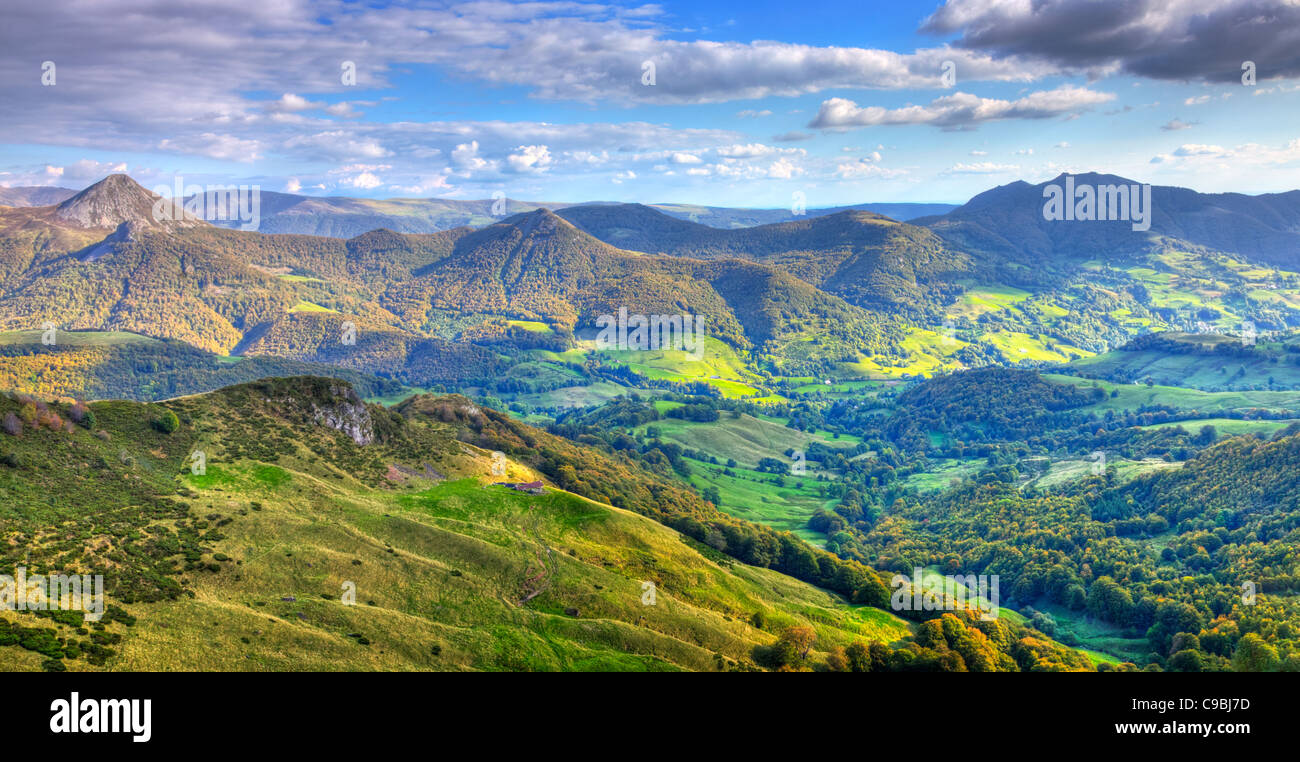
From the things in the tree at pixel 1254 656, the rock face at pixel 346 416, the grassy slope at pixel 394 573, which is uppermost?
the rock face at pixel 346 416

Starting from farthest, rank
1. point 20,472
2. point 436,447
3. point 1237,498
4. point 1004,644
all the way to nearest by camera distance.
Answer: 1. point 1237,498
2. point 436,447
3. point 1004,644
4. point 20,472

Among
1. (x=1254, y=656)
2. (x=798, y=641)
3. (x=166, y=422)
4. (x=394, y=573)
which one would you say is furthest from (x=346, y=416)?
(x=1254, y=656)

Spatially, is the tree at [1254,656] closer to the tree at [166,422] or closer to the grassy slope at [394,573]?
the grassy slope at [394,573]

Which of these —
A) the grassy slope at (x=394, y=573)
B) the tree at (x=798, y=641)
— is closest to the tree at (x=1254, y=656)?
the grassy slope at (x=394, y=573)

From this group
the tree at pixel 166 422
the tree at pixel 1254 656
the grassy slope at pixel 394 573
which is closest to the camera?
the grassy slope at pixel 394 573

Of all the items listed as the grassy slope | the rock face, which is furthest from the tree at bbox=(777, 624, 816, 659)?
the rock face

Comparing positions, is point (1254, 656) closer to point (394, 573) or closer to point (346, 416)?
point (394, 573)
